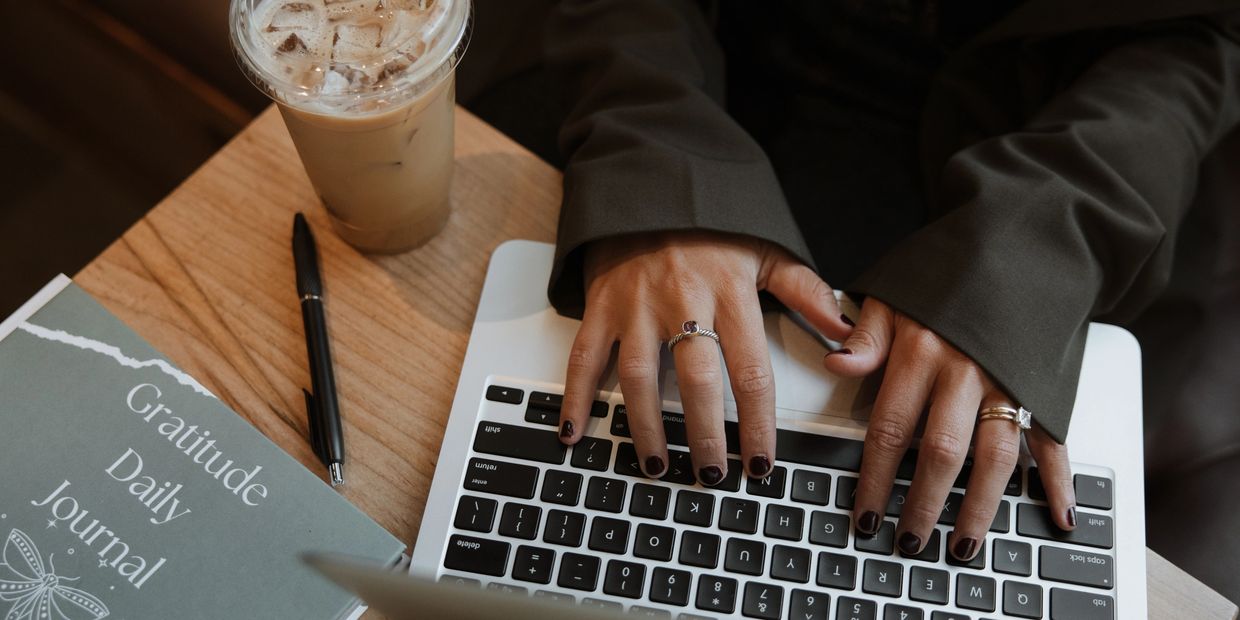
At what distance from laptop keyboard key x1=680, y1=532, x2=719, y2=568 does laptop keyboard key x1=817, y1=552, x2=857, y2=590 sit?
0.21 feet

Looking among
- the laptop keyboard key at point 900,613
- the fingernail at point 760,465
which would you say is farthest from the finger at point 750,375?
the laptop keyboard key at point 900,613

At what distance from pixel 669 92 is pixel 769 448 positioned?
297mm

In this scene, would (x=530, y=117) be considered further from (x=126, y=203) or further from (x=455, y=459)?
(x=126, y=203)

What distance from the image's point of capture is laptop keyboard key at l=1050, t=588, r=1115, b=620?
20.3 inches

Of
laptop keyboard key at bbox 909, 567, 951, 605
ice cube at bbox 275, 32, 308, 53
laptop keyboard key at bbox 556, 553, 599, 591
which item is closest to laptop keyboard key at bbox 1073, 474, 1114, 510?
laptop keyboard key at bbox 909, 567, 951, 605

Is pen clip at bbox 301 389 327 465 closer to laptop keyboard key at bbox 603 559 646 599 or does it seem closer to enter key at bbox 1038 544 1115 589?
laptop keyboard key at bbox 603 559 646 599

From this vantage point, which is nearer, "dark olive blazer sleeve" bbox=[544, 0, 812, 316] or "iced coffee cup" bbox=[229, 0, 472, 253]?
"iced coffee cup" bbox=[229, 0, 472, 253]

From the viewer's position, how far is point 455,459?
56cm

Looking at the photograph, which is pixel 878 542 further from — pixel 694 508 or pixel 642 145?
pixel 642 145

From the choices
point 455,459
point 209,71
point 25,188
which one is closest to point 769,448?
point 455,459

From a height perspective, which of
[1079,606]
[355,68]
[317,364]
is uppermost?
[355,68]

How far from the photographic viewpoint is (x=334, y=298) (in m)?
0.64

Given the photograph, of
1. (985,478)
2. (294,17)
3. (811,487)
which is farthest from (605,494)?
(294,17)

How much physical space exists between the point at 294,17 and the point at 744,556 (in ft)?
1.38
